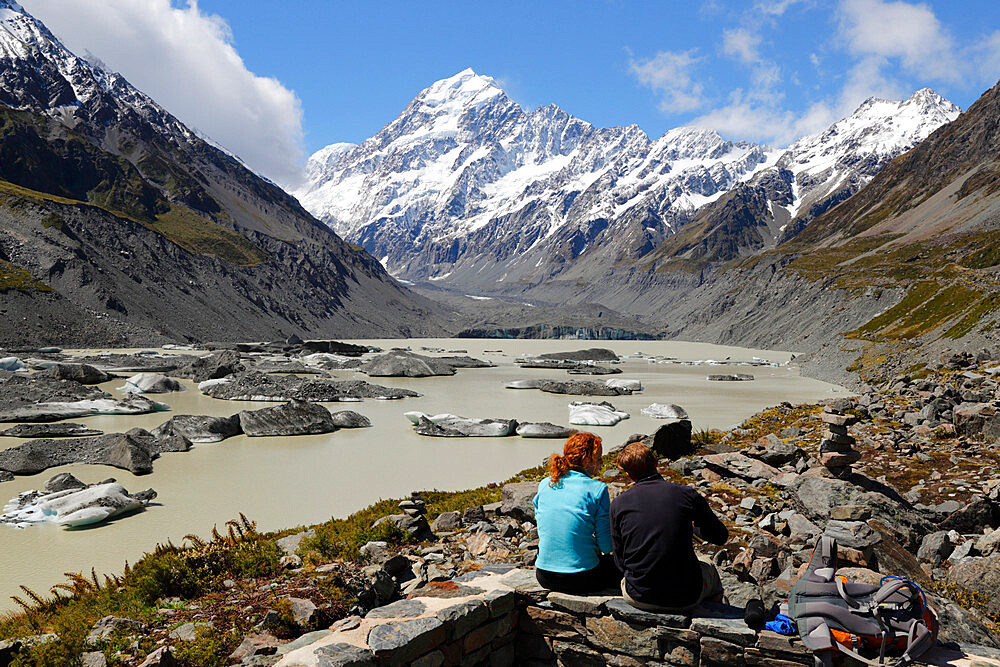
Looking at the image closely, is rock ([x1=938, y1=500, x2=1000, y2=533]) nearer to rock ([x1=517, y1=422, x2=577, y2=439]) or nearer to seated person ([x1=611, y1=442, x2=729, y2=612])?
seated person ([x1=611, y1=442, x2=729, y2=612])

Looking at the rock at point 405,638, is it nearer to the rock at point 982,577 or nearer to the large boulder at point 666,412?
the rock at point 982,577

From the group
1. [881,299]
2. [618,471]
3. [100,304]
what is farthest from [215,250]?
[618,471]

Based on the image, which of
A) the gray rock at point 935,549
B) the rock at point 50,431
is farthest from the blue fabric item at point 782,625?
the rock at point 50,431

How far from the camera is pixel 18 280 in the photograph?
83625 millimetres

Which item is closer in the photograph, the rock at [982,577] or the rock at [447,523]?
the rock at [982,577]

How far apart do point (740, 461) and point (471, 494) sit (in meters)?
7.35

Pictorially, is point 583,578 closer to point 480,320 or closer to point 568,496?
point 568,496

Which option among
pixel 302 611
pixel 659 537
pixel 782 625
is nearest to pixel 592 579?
pixel 659 537

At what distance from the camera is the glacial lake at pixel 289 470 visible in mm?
13812

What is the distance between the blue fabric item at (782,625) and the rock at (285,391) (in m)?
38.9

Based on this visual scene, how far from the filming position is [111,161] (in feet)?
502

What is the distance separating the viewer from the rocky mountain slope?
91.1m

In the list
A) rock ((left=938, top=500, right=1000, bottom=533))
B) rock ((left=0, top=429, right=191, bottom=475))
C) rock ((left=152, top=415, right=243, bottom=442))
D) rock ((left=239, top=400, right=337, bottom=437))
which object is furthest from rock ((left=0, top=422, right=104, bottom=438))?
rock ((left=938, top=500, right=1000, bottom=533))

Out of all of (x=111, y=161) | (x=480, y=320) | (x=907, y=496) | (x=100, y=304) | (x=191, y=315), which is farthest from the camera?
(x=480, y=320)
